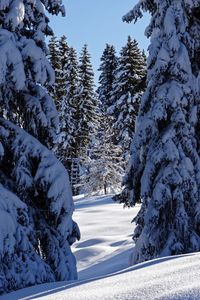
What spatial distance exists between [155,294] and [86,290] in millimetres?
1034

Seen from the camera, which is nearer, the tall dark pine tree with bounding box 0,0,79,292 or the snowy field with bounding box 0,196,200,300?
the snowy field with bounding box 0,196,200,300

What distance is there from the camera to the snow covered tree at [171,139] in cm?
1050

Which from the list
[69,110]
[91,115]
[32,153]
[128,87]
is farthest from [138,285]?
[91,115]

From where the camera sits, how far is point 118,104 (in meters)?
37.0

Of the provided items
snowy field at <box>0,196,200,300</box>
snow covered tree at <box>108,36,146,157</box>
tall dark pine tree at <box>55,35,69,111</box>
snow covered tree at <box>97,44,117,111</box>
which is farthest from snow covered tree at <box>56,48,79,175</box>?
snowy field at <box>0,196,200,300</box>

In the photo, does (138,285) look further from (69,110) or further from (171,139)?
(69,110)

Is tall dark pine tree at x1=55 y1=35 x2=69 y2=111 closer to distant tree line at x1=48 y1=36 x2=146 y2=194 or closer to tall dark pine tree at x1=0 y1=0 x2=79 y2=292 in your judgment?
distant tree line at x1=48 y1=36 x2=146 y2=194

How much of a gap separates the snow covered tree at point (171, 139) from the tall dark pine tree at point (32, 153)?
8.96 feet

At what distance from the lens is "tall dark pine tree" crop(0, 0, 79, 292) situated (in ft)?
24.7

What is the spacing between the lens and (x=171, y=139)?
1067cm

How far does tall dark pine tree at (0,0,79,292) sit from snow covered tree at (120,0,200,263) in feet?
8.96

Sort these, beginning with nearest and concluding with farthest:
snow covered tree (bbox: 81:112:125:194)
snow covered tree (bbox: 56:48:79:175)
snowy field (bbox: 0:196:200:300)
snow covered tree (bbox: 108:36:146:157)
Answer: snowy field (bbox: 0:196:200:300), snow covered tree (bbox: 108:36:146:157), snow covered tree (bbox: 81:112:125:194), snow covered tree (bbox: 56:48:79:175)

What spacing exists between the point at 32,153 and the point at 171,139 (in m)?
3.93

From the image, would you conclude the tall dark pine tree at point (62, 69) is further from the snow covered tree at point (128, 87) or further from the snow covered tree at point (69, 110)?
the snow covered tree at point (128, 87)
